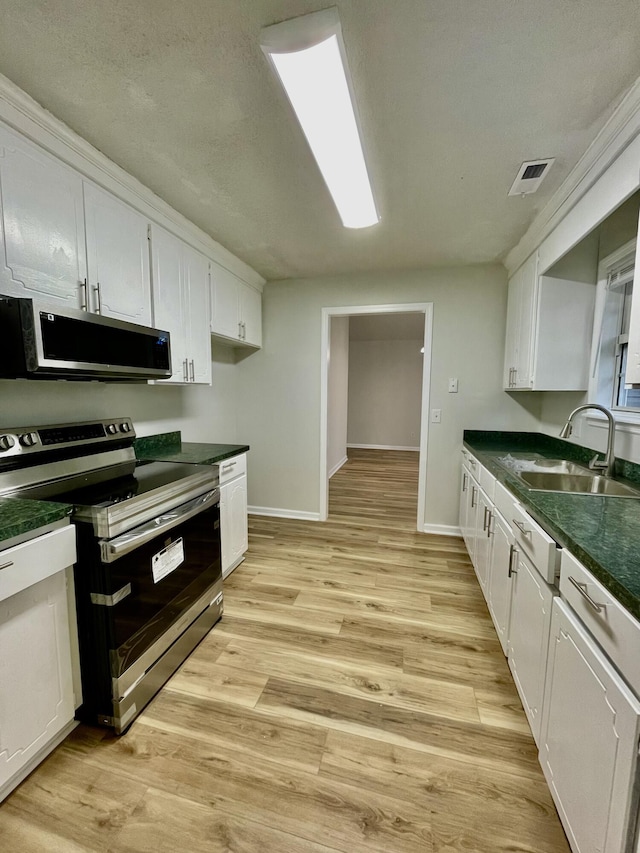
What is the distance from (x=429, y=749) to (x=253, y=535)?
7.26ft

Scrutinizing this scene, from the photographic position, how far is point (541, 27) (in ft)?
3.41

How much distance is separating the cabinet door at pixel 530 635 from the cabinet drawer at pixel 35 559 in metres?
1.66

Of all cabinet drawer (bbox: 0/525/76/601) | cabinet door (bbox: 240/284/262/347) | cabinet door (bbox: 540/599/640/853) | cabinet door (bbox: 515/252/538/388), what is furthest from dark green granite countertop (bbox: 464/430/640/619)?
cabinet door (bbox: 240/284/262/347)

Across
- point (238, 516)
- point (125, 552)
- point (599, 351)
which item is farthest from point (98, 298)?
point (599, 351)

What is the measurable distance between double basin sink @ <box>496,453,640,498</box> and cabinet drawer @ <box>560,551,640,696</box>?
59 centimetres

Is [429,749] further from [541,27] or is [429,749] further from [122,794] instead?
[541,27]

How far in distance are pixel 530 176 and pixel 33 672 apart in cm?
Result: 295

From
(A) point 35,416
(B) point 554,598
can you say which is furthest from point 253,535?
(B) point 554,598

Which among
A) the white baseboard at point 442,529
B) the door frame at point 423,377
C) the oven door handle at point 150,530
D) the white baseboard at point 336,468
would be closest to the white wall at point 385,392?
the white baseboard at point 336,468

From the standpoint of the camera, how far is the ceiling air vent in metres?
1.65

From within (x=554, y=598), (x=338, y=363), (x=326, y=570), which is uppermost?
(x=338, y=363)

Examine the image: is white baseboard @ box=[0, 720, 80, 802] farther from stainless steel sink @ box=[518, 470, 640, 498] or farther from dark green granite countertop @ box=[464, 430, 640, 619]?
stainless steel sink @ box=[518, 470, 640, 498]

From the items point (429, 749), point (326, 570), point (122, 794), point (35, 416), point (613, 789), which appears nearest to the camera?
point (613, 789)

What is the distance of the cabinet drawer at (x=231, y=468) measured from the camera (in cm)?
234
